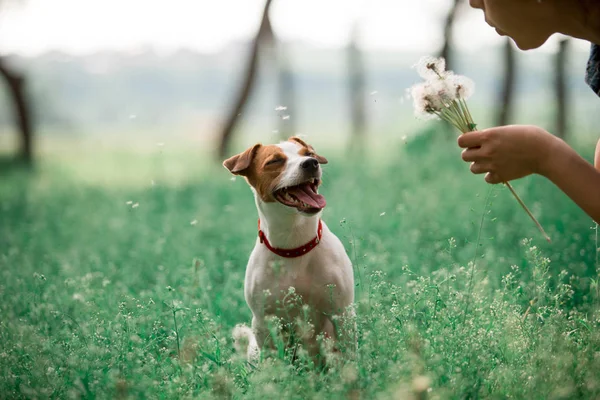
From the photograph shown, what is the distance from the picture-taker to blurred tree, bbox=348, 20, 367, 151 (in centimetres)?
1180

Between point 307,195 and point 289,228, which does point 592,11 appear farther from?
point 289,228

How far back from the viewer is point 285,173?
3.53m

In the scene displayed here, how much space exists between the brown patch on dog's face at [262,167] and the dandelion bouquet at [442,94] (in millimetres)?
995

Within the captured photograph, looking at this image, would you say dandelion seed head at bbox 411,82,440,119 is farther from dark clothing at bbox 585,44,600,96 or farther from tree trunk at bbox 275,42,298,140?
tree trunk at bbox 275,42,298,140

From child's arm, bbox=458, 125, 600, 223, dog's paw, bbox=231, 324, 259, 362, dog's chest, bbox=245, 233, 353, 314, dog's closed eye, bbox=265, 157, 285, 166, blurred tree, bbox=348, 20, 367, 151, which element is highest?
child's arm, bbox=458, 125, 600, 223

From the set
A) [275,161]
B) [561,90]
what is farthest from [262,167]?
[561,90]

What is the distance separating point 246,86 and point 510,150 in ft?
28.0

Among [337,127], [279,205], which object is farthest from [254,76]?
[279,205]

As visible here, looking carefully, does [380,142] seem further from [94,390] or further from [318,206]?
[94,390]

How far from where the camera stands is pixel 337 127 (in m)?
15.2

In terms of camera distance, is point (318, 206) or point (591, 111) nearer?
point (318, 206)

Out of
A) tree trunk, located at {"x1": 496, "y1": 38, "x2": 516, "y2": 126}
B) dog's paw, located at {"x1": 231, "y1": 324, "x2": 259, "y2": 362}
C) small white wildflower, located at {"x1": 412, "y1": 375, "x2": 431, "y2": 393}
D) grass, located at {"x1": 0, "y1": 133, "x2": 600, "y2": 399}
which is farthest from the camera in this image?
tree trunk, located at {"x1": 496, "y1": 38, "x2": 516, "y2": 126}

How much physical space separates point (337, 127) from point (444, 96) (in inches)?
490

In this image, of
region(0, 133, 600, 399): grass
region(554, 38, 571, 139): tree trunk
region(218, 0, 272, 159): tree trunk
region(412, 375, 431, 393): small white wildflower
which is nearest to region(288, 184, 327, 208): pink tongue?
region(0, 133, 600, 399): grass
